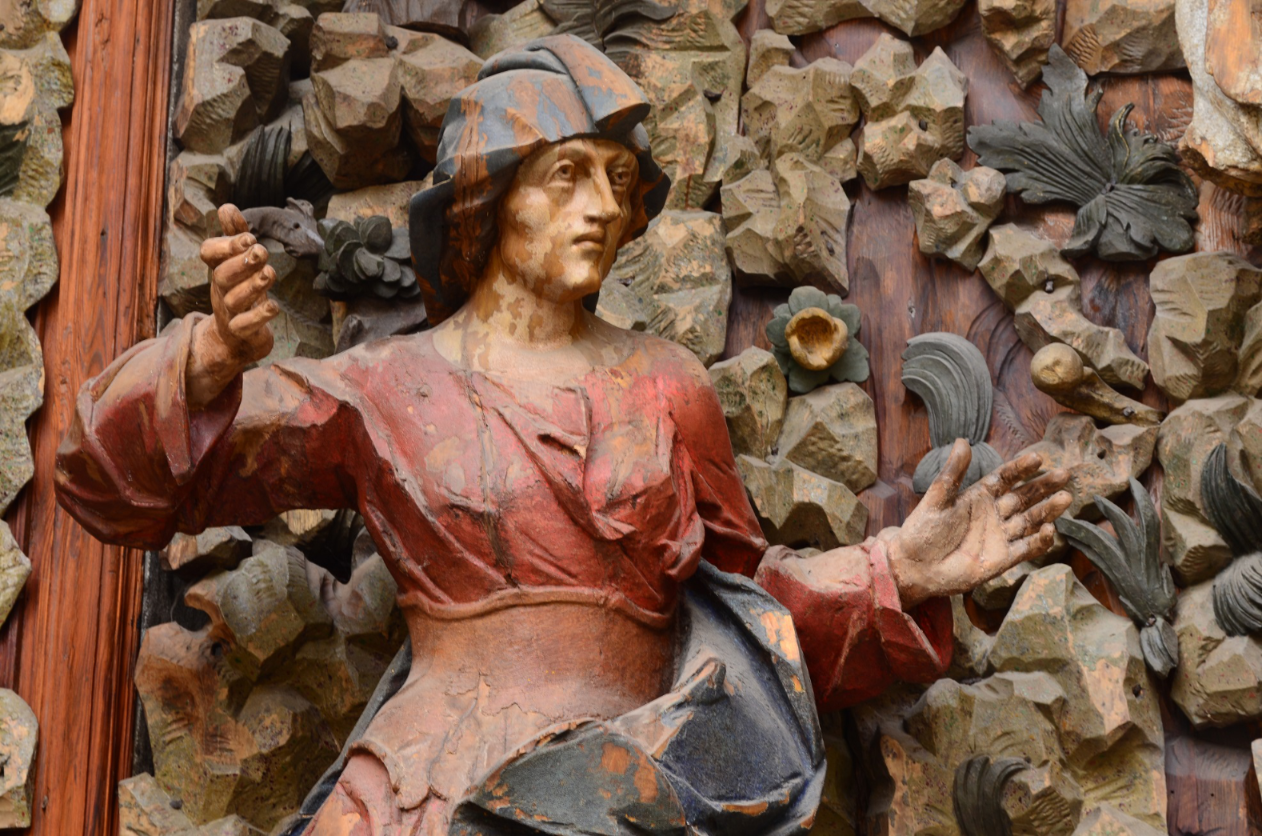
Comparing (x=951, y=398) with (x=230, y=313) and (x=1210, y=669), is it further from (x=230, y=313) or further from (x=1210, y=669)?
(x=230, y=313)

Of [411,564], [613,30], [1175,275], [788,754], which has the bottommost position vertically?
[788,754]

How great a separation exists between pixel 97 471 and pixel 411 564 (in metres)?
0.38

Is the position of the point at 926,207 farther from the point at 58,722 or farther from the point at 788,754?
the point at 58,722

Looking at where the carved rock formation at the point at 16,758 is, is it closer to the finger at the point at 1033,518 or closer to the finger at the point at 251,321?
the finger at the point at 251,321

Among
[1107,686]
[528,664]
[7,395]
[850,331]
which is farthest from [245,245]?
[1107,686]

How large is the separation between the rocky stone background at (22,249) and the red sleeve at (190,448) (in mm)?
453

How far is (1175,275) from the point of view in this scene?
2594mm

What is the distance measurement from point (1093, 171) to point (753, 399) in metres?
0.60

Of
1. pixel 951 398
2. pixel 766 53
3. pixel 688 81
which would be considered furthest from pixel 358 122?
pixel 951 398

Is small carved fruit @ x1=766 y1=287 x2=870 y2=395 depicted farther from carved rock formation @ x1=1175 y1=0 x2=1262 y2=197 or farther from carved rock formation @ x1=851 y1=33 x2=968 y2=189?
carved rock formation @ x1=1175 y1=0 x2=1262 y2=197

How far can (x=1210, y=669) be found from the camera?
242 centimetres

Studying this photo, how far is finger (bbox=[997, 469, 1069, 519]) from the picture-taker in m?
2.30

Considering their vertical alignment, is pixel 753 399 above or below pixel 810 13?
below

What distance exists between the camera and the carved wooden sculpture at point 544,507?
2049mm
